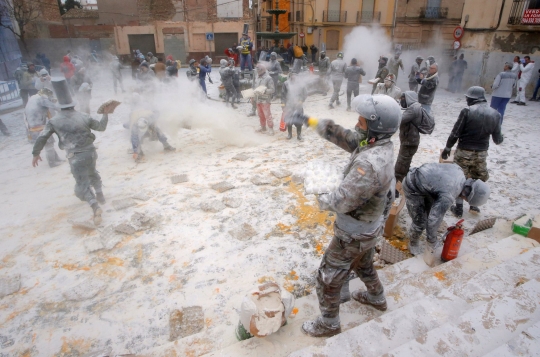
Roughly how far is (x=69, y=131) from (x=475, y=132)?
213 inches

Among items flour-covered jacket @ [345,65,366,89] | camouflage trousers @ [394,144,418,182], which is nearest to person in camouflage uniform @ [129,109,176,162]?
camouflage trousers @ [394,144,418,182]

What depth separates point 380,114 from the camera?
215 cm

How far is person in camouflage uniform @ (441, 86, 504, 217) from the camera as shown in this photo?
4.16 m

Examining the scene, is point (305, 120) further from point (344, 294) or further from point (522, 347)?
point (522, 347)

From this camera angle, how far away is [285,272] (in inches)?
140

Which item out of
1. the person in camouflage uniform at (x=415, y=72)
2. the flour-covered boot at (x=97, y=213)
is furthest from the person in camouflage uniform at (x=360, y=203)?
the person in camouflage uniform at (x=415, y=72)

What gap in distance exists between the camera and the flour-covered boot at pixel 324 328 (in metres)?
2.47

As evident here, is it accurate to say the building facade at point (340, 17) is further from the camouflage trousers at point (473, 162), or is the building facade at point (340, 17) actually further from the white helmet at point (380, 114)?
the white helmet at point (380, 114)

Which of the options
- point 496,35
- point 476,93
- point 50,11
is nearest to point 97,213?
point 476,93

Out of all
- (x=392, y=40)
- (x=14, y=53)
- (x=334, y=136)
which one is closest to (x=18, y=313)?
(x=334, y=136)

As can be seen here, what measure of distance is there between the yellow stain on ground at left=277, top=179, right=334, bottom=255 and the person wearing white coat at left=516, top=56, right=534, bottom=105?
32.6 feet

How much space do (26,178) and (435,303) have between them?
6794 millimetres

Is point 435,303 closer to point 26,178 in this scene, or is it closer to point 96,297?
point 96,297

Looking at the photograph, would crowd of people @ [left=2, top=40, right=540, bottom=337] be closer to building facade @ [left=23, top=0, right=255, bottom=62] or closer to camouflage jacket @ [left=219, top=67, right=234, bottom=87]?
camouflage jacket @ [left=219, top=67, right=234, bottom=87]
